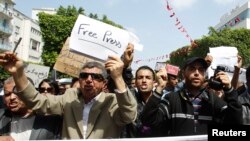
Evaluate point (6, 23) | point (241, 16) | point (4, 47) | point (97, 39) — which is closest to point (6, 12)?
point (6, 23)

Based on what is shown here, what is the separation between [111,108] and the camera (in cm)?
332

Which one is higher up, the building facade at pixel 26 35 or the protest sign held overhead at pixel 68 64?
the building facade at pixel 26 35

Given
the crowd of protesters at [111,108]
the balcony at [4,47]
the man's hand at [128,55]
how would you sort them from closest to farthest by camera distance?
1. the crowd of protesters at [111,108]
2. the man's hand at [128,55]
3. the balcony at [4,47]

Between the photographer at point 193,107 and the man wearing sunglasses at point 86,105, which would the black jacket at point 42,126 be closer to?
the man wearing sunglasses at point 86,105

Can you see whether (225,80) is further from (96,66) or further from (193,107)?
(96,66)

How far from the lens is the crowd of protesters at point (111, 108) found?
123 inches

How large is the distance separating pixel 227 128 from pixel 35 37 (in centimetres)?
7546

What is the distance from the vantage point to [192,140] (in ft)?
9.96

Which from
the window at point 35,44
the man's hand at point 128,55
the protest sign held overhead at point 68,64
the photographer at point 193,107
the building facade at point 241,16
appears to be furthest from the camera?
the window at point 35,44

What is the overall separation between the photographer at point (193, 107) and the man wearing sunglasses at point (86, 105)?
1.06 ft

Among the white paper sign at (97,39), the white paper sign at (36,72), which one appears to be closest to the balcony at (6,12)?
the white paper sign at (36,72)

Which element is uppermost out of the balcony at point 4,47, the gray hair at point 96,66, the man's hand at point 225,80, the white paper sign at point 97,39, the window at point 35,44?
the window at point 35,44

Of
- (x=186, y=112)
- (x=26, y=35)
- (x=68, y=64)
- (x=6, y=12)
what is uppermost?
(x=6, y=12)

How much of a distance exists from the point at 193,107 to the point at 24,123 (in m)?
1.38
